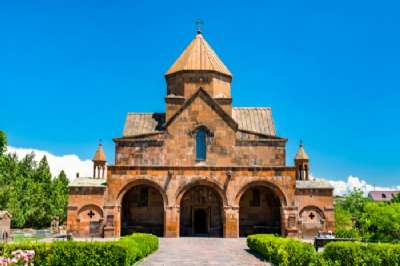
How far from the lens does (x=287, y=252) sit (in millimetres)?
11094

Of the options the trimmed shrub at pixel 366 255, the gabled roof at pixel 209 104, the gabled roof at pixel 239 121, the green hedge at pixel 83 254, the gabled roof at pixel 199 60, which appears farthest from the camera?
the gabled roof at pixel 239 121

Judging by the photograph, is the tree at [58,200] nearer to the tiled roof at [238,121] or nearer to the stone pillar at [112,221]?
the tiled roof at [238,121]

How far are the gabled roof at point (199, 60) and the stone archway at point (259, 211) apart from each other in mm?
7847

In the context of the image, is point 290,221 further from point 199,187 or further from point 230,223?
point 199,187

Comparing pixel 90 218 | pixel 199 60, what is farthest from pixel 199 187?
pixel 199 60

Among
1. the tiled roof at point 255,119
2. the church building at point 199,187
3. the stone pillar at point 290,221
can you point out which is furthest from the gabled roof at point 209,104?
the stone pillar at point 290,221

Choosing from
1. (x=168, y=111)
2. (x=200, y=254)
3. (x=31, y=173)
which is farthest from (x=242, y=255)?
(x=31, y=173)

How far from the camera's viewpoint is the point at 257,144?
23250 mm

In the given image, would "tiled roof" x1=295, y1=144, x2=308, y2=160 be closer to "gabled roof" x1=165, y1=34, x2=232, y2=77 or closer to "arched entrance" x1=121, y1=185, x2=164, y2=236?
"gabled roof" x1=165, y1=34, x2=232, y2=77

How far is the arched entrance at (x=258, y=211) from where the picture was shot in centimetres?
2295

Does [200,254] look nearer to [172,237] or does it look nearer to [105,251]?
[105,251]

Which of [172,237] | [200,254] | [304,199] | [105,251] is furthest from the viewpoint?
[304,199]

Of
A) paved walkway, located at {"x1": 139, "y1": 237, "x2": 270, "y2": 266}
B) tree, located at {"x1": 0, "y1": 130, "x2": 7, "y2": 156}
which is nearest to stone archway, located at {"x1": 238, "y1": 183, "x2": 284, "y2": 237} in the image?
paved walkway, located at {"x1": 139, "y1": 237, "x2": 270, "y2": 266}

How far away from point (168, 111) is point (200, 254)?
12.0 meters
